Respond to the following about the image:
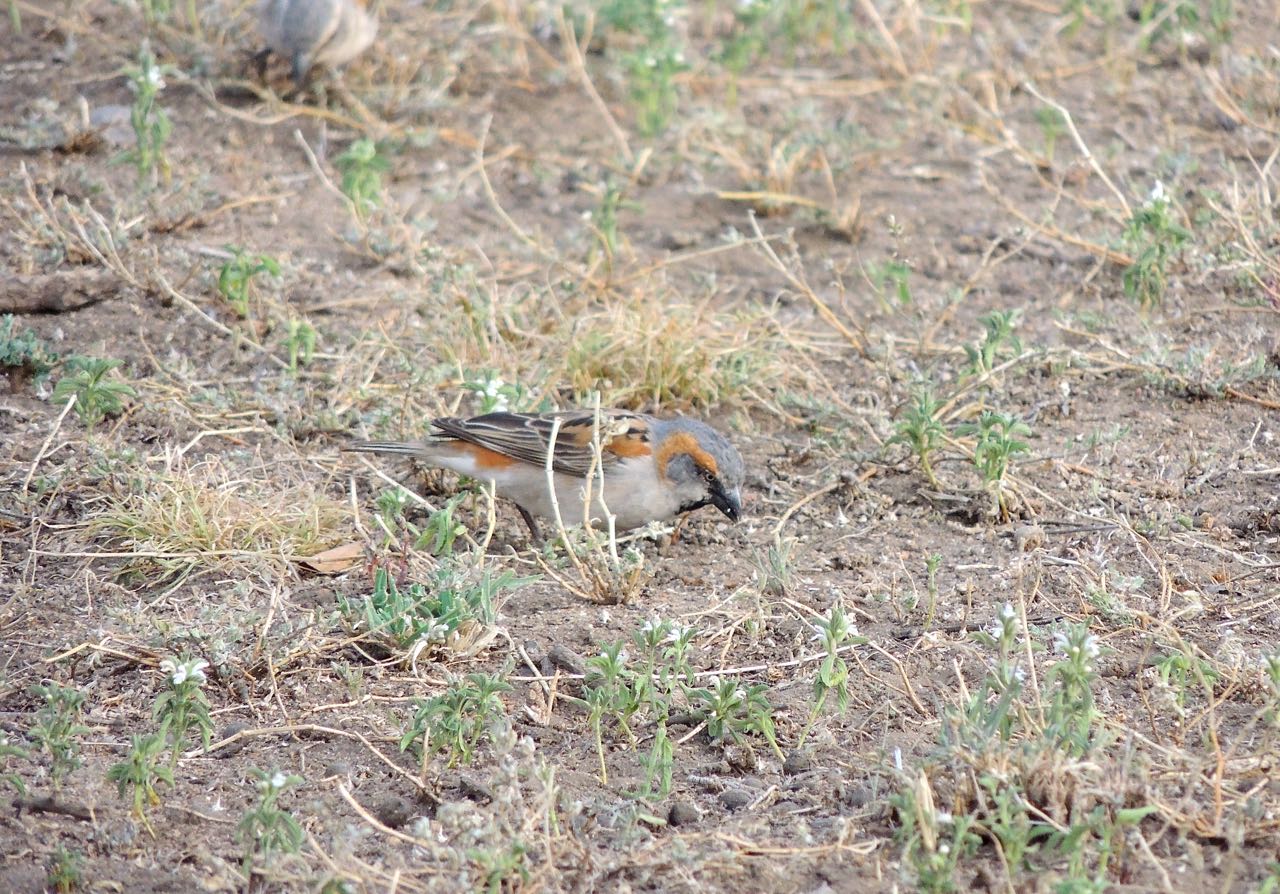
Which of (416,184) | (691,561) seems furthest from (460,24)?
(691,561)

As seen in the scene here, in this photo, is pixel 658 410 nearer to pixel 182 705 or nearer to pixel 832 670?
pixel 832 670

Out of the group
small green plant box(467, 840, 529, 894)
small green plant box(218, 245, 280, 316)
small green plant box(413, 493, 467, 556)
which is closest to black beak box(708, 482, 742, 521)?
small green plant box(413, 493, 467, 556)

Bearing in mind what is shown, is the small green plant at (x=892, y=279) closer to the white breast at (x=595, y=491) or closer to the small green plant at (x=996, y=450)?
the small green plant at (x=996, y=450)

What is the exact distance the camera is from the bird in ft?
27.1

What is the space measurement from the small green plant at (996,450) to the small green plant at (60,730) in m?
3.11

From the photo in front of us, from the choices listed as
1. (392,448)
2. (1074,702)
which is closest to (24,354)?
(392,448)

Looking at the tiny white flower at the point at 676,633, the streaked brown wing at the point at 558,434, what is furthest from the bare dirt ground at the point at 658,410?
the streaked brown wing at the point at 558,434

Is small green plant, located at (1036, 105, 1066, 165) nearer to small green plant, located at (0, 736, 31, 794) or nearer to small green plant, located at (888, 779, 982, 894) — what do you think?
small green plant, located at (888, 779, 982, 894)

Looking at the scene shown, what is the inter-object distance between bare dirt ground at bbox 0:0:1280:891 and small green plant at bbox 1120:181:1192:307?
4 cm

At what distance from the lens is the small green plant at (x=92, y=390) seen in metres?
5.81

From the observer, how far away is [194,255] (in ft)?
24.0

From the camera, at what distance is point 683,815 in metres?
4.04

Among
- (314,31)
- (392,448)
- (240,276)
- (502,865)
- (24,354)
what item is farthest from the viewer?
(314,31)

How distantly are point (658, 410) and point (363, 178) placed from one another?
1.91 meters
